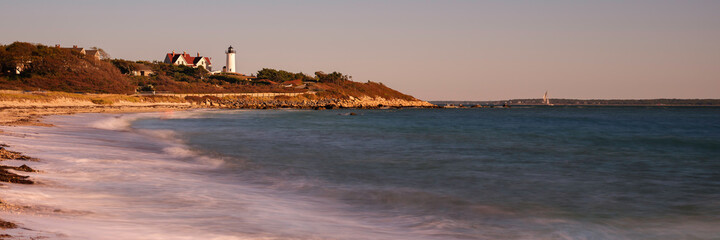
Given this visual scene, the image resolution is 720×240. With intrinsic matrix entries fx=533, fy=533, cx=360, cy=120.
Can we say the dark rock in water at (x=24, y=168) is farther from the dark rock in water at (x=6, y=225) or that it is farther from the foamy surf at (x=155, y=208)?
the dark rock in water at (x=6, y=225)

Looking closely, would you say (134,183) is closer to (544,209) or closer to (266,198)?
(266,198)

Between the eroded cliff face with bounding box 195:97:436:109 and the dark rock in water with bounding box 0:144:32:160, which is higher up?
the eroded cliff face with bounding box 195:97:436:109

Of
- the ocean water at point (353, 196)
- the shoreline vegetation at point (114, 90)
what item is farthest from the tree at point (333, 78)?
the ocean water at point (353, 196)

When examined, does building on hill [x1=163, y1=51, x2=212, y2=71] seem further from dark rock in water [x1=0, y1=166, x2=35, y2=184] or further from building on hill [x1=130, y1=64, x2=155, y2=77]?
dark rock in water [x1=0, y1=166, x2=35, y2=184]

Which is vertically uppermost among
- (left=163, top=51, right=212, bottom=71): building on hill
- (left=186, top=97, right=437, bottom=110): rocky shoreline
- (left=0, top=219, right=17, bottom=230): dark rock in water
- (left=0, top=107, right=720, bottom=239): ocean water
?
(left=163, top=51, right=212, bottom=71): building on hill

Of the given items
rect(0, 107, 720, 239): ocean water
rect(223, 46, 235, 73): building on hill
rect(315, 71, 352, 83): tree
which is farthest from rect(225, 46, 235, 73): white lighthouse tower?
rect(0, 107, 720, 239): ocean water

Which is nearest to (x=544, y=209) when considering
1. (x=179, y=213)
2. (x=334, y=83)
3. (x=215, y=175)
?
(x=179, y=213)

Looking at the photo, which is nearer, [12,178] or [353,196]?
[12,178]

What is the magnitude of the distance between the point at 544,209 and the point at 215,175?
8.52 metres

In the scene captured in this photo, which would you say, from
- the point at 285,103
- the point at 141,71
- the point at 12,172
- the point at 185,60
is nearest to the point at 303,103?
the point at 285,103

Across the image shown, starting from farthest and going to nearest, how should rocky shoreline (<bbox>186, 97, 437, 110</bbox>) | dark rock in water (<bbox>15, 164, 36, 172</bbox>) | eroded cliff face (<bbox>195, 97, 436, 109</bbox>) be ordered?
eroded cliff face (<bbox>195, 97, 436, 109</bbox>), rocky shoreline (<bbox>186, 97, 437, 110</bbox>), dark rock in water (<bbox>15, 164, 36, 172</bbox>)

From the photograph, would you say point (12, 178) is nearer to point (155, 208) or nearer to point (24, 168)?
point (24, 168)

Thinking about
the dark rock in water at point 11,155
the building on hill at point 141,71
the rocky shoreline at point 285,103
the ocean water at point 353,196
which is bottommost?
the ocean water at point 353,196

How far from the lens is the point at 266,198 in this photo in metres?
11.1
